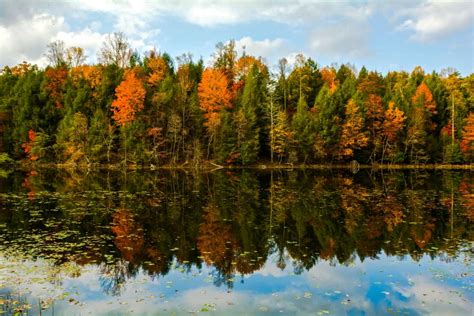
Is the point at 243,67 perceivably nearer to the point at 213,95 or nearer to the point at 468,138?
the point at 213,95

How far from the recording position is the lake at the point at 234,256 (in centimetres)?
1205

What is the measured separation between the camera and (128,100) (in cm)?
6412

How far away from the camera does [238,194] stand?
110 ft

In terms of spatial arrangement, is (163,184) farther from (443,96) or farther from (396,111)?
(443,96)

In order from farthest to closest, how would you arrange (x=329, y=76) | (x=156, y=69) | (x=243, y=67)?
(x=329, y=76) → (x=243, y=67) → (x=156, y=69)

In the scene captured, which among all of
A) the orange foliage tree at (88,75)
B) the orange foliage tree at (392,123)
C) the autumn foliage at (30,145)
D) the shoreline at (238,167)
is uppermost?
the orange foliage tree at (88,75)

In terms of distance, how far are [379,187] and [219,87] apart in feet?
125

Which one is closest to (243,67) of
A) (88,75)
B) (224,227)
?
(88,75)

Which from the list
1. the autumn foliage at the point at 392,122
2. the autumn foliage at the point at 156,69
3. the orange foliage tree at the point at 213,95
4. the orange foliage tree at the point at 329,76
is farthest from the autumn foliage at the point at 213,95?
the orange foliage tree at the point at 329,76

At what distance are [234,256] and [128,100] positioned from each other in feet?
172

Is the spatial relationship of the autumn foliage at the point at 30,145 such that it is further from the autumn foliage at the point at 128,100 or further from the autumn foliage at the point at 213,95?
the autumn foliage at the point at 213,95

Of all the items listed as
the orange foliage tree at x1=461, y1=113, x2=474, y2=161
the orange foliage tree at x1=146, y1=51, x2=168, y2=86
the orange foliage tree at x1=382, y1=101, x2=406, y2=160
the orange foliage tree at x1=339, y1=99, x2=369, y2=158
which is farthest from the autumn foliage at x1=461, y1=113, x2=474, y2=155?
the orange foliage tree at x1=146, y1=51, x2=168, y2=86

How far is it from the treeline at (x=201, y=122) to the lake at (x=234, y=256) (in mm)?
34367

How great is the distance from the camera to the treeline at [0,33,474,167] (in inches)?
2525
